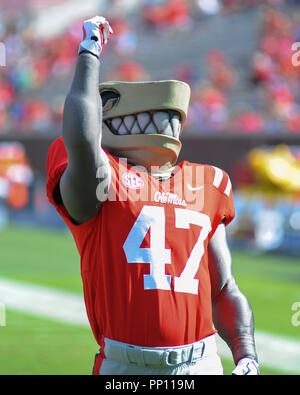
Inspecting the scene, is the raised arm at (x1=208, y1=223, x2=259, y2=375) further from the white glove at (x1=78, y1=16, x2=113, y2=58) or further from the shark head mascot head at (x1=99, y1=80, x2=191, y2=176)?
the white glove at (x1=78, y1=16, x2=113, y2=58)

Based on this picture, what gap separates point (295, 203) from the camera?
12703mm

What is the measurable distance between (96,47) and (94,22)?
95 mm

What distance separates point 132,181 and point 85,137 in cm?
31

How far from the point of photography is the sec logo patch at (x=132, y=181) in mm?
2596

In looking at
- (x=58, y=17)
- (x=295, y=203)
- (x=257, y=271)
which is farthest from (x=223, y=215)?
(x=58, y=17)

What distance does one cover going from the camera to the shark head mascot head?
8.93 feet

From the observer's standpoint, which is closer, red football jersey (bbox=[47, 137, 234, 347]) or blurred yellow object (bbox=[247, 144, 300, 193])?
red football jersey (bbox=[47, 137, 234, 347])

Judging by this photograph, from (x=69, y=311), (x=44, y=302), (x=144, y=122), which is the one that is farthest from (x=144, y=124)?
(x=44, y=302)

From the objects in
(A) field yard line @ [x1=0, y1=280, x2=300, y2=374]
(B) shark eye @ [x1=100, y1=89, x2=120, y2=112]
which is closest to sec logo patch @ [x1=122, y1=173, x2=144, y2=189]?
(B) shark eye @ [x1=100, y1=89, x2=120, y2=112]

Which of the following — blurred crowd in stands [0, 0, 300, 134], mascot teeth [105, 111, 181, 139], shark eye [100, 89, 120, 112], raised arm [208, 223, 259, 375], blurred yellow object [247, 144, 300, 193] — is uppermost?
blurred crowd in stands [0, 0, 300, 134]

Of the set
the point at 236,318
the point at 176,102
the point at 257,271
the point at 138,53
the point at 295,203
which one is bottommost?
the point at 236,318

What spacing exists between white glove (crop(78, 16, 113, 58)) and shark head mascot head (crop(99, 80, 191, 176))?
267mm

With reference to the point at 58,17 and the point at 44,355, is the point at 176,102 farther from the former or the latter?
the point at 58,17

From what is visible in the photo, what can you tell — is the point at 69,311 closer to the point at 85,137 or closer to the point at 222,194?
the point at 222,194
